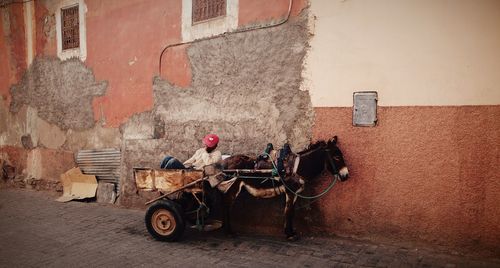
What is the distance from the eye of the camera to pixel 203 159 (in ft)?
19.3

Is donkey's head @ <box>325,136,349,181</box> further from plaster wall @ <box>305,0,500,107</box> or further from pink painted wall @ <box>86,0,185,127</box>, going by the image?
pink painted wall @ <box>86,0,185,127</box>

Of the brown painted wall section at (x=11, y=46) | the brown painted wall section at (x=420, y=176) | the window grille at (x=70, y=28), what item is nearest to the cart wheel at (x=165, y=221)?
the brown painted wall section at (x=420, y=176)

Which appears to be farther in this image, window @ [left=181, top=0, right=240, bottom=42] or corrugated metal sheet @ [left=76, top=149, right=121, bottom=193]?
corrugated metal sheet @ [left=76, top=149, right=121, bottom=193]

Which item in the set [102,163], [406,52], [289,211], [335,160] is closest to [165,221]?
[289,211]

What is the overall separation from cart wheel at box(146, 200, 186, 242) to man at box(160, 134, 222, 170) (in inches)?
23.9

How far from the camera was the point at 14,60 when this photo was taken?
10461 mm

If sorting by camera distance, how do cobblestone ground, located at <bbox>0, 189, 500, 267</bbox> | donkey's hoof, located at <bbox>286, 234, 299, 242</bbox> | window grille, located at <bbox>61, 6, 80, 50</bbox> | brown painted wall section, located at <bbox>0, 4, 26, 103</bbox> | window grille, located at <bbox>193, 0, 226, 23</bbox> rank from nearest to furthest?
cobblestone ground, located at <bbox>0, 189, 500, 267</bbox>
donkey's hoof, located at <bbox>286, 234, 299, 242</bbox>
window grille, located at <bbox>193, 0, 226, 23</bbox>
window grille, located at <bbox>61, 6, 80, 50</bbox>
brown painted wall section, located at <bbox>0, 4, 26, 103</bbox>

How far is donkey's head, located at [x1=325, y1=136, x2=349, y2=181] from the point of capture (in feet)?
16.8

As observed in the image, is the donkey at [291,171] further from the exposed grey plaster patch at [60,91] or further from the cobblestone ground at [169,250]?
the exposed grey plaster patch at [60,91]

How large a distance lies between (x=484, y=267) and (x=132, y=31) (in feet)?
25.9

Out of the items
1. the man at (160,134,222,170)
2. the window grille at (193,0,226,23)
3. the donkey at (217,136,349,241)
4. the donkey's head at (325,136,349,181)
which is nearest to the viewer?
the donkey's head at (325,136,349,181)

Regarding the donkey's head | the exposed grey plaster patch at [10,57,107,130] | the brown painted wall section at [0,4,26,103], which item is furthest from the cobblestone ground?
the brown painted wall section at [0,4,26,103]

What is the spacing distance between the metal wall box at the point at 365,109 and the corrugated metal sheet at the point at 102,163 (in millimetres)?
5775

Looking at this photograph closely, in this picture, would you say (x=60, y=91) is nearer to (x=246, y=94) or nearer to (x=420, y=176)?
(x=246, y=94)
